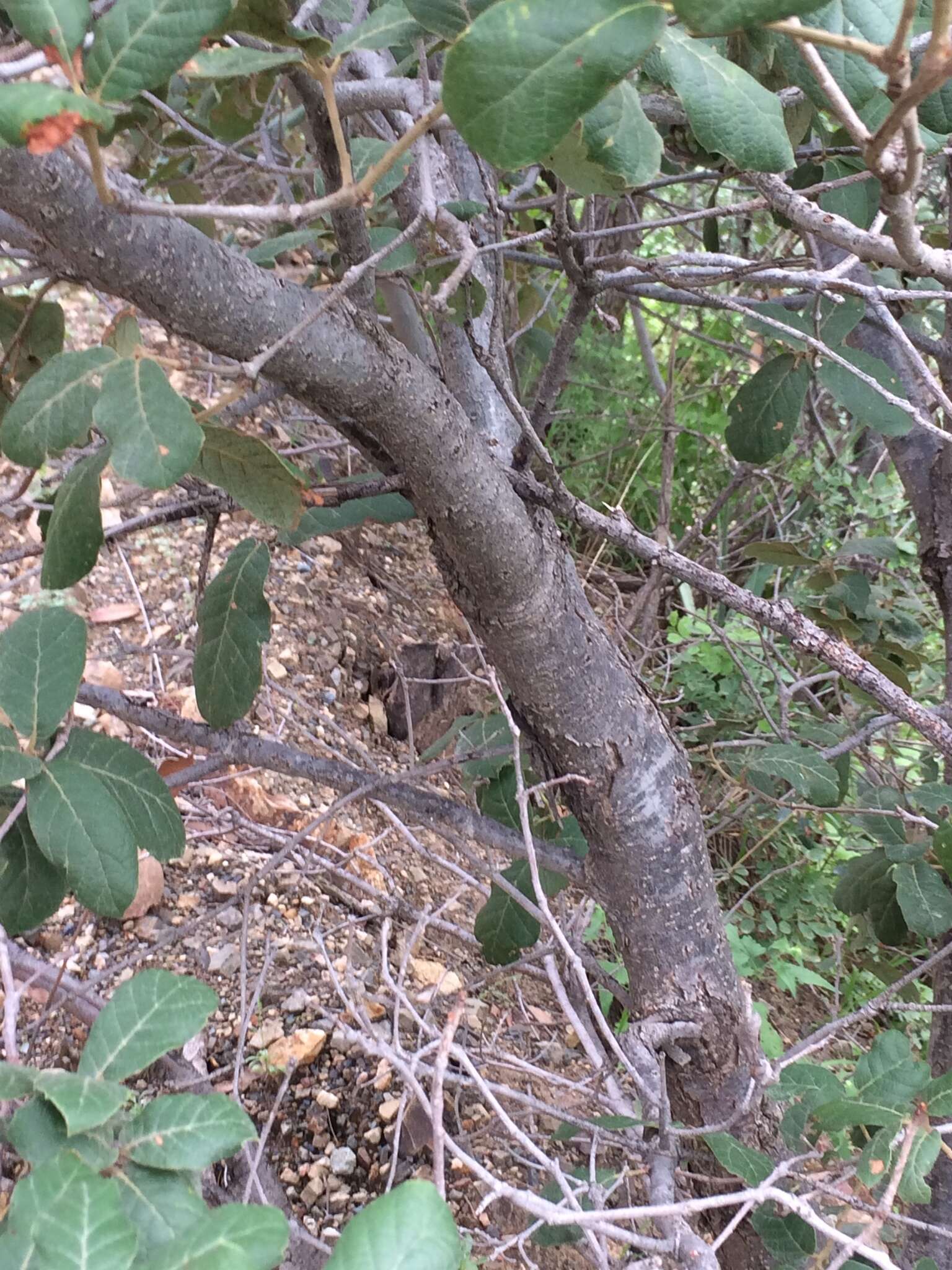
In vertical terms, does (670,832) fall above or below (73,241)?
below

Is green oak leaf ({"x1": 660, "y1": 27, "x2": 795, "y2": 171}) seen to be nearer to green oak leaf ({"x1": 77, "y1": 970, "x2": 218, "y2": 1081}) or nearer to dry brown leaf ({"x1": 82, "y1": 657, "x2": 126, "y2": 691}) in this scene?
green oak leaf ({"x1": 77, "y1": 970, "x2": 218, "y2": 1081})

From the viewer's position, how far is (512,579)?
738 millimetres

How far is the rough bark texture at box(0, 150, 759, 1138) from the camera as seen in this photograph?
1.65 feet

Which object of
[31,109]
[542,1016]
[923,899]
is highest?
[31,109]

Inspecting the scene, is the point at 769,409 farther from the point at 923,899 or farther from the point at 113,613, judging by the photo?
the point at 113,613

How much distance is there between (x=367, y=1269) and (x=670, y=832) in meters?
0.57

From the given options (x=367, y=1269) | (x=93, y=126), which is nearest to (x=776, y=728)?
(x=367, y=1269)

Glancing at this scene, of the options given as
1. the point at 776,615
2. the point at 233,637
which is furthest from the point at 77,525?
the point at 776,615

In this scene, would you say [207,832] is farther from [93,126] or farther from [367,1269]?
[93,126]

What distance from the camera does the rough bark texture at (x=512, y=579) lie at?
0.50 meters

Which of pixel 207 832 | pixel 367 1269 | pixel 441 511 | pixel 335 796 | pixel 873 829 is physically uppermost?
pixel 441 511

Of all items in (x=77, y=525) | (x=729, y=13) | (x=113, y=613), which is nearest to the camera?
(x=729, y=13)

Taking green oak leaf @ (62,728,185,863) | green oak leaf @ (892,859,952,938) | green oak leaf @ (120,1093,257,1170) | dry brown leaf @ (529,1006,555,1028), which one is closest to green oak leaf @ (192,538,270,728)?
green oak leaf @ (62,728,185,863)

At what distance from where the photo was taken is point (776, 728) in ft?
4.67
